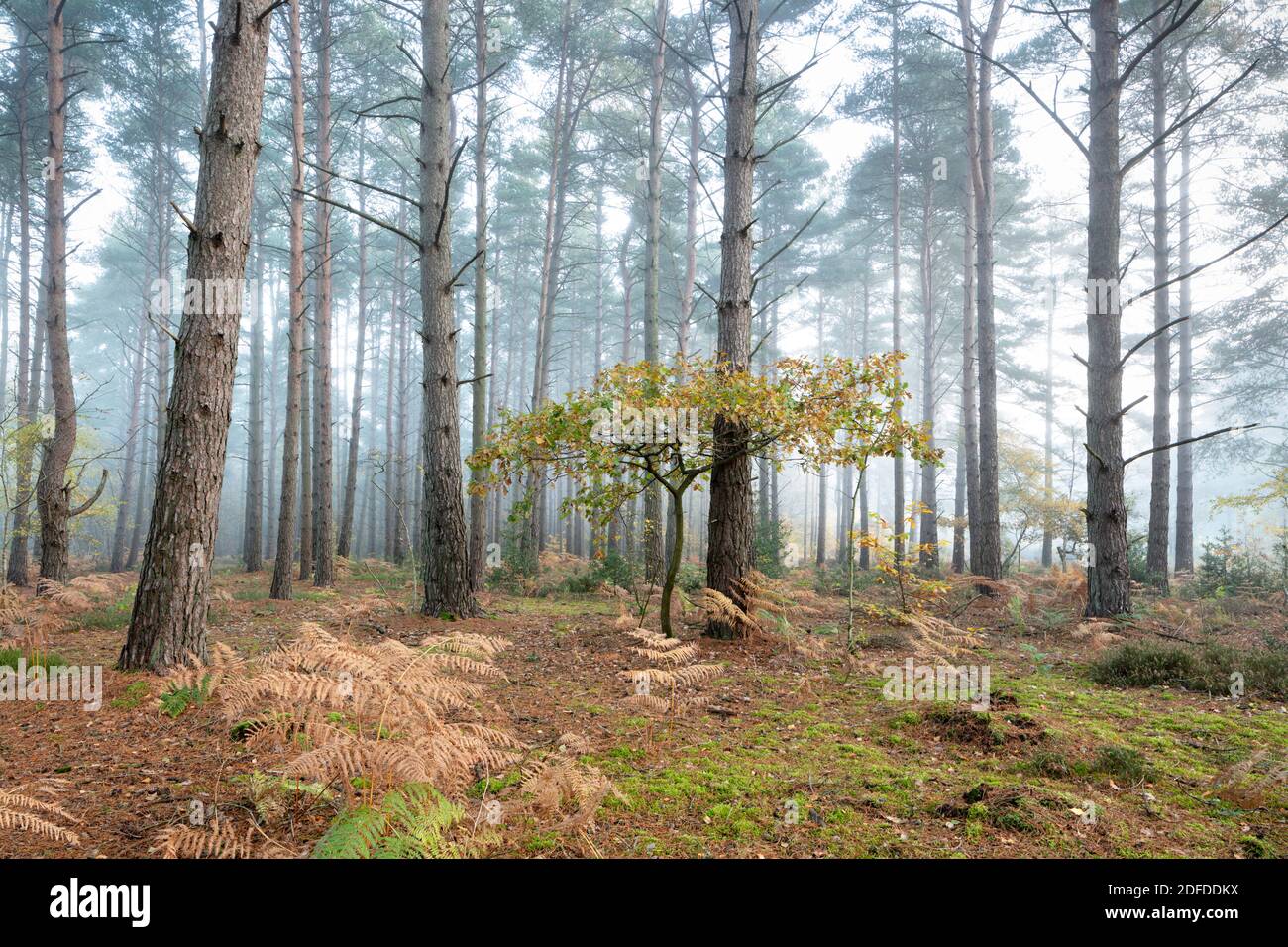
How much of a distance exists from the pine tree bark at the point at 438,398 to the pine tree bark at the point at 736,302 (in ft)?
11.3

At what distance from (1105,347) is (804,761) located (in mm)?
7464

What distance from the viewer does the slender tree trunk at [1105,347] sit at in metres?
8.05

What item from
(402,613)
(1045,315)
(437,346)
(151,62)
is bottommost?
(402,613)

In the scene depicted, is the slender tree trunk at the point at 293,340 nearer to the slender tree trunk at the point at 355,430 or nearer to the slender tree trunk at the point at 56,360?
the slender tree trunk at the point at 56,360

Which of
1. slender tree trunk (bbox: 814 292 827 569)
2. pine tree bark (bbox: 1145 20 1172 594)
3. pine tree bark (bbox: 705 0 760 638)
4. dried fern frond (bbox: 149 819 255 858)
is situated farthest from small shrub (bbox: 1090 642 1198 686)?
slender tree trunk (bbox: 814 292 827 569)

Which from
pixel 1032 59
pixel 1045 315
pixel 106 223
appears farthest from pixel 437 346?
pixel 106 223

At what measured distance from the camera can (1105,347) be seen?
27.2 feet

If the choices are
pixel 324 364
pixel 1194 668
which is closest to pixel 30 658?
pixel 324 364

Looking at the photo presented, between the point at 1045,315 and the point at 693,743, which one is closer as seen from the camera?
the point at 693,743

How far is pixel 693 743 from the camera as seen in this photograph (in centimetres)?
417

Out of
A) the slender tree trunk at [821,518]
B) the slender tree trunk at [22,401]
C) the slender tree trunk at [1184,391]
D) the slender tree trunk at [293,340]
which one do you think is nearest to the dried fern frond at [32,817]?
the slender tree trunk at [293,340]

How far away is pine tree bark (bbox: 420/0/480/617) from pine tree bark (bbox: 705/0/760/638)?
3456 mm
